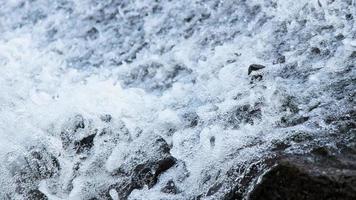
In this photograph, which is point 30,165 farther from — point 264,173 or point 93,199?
point 264,173

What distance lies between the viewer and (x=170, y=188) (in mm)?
3338

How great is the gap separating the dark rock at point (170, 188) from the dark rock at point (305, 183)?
2.41 feet

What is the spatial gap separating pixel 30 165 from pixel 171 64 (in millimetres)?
2435

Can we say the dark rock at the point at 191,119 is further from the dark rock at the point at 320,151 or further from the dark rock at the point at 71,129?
the dark rock at the point at 320,151

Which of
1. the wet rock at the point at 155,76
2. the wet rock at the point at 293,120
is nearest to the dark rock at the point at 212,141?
the wet rock at the point at 293,120

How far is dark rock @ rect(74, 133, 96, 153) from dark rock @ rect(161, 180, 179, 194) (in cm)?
104

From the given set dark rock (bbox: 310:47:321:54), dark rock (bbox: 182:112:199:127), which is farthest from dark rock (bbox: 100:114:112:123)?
dark rock (bbox: 310:47:321:54)

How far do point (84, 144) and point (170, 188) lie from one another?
117 cm

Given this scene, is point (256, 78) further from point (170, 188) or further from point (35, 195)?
point (35, 195)

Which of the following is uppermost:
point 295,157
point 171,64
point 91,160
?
point 295,157

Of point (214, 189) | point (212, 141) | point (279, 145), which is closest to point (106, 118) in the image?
point (212, 141)

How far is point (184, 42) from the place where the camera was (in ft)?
20.4

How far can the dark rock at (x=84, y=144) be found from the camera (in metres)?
4.15

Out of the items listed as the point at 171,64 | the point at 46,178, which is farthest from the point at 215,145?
the point at 171,64
